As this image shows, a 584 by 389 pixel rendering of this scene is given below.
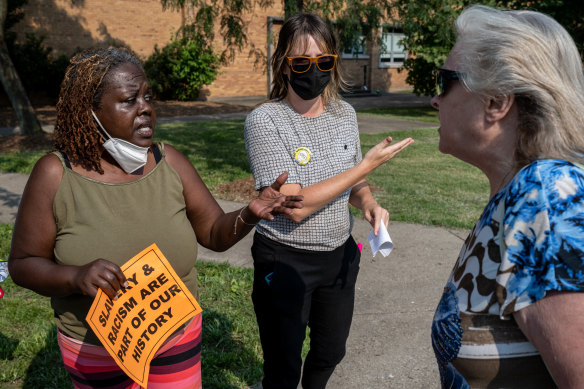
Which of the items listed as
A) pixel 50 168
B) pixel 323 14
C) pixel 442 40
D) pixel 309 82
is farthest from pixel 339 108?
pixel 442 40

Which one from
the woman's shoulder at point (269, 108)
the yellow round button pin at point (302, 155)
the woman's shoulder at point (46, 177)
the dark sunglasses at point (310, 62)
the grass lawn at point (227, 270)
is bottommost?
the grass lawn at point (227, 270)

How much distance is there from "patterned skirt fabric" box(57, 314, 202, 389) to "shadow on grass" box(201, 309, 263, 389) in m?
1.15

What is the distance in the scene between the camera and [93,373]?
2088 mm

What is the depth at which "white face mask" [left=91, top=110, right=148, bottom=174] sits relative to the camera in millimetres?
2080

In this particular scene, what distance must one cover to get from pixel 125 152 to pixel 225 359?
6.39ft

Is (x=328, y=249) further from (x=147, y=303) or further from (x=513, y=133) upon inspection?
(x=513, y=133)

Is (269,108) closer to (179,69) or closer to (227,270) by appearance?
(227,270)

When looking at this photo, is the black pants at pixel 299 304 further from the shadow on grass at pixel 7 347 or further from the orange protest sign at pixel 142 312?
the shadow on grass at pixel 7 347

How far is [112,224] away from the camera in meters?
2.03

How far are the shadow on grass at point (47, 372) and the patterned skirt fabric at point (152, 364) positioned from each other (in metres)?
1.35

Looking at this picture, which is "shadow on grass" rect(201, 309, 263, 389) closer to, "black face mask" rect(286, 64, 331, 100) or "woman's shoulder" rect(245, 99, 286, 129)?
"woman's shoulder" rect(245, 99, 286, 129)

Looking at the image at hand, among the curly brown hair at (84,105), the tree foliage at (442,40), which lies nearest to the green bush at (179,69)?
the tree foliage at (442,40)

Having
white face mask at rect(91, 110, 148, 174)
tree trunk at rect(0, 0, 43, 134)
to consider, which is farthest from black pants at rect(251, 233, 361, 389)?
tree trunk at rect(0, 0, 43, 134)

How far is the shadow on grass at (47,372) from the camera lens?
3.30 metres
